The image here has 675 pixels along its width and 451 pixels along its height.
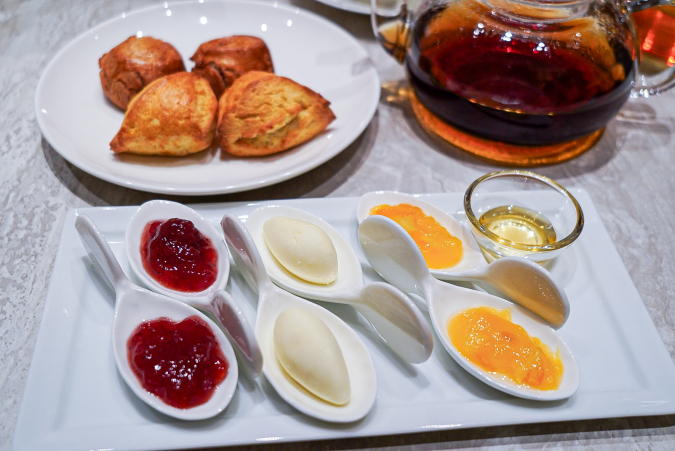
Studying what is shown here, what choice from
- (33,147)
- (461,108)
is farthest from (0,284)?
(461,108)

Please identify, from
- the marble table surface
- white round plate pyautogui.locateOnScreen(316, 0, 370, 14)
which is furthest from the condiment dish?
white round plate pyautogui.locateOnScreen(316, 0, 370, 14)

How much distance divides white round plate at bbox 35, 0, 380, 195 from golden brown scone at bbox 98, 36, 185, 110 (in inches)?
2.3

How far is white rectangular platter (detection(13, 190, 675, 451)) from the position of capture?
669 millimetres

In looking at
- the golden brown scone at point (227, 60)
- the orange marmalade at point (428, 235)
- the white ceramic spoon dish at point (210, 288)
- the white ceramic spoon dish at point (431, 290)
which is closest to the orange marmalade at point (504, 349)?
the white ceramic spoon dish at point (431, 290)

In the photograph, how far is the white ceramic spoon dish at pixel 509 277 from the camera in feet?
2.64

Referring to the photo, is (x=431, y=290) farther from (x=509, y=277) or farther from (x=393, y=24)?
(x=393, y=24)

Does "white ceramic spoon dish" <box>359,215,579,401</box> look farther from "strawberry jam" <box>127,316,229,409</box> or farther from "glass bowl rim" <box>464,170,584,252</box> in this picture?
"strawberry jam" <box>127,316,229,409</box>

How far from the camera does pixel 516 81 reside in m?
1.03

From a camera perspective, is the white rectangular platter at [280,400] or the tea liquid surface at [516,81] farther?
the tea liquid surface at [516,81]

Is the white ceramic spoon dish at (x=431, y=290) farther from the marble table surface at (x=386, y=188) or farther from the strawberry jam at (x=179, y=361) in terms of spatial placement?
the strawberry jam at (x=179, y=361)

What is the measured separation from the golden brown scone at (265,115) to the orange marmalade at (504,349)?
0.52 m

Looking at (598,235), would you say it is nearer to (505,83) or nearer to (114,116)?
(505,83)

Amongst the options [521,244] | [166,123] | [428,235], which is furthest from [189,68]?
[521,244]

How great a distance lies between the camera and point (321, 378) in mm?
689
